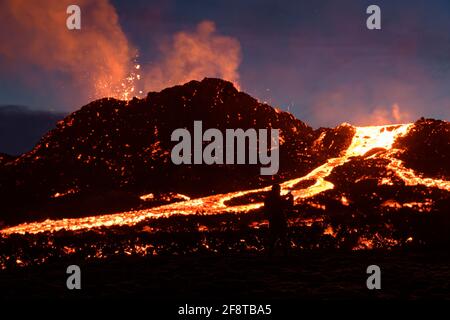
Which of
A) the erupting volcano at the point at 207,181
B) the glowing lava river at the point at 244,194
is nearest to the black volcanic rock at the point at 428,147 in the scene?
the erupting volcano at the point at 207,181

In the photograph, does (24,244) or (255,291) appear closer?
(255,291)

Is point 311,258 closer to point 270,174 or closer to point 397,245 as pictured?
point 397,245

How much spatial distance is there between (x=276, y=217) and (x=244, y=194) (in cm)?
1647

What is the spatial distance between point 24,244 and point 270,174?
82.4 ft

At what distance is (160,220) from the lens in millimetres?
24531


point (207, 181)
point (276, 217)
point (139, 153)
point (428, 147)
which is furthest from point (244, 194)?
point (428, 147)

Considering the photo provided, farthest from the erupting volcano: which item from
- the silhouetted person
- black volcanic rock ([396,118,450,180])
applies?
the silhouetted person

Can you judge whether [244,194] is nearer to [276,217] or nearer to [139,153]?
[276,217]

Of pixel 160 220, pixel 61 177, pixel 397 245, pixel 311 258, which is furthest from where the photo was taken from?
pixel 61 177

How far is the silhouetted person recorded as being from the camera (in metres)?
15.2

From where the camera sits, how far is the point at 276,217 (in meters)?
15.5

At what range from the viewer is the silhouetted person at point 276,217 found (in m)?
15.2

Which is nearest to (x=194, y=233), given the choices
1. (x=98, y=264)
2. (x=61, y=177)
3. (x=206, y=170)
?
(x=98, y=264)

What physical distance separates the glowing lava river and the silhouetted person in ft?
34.2
